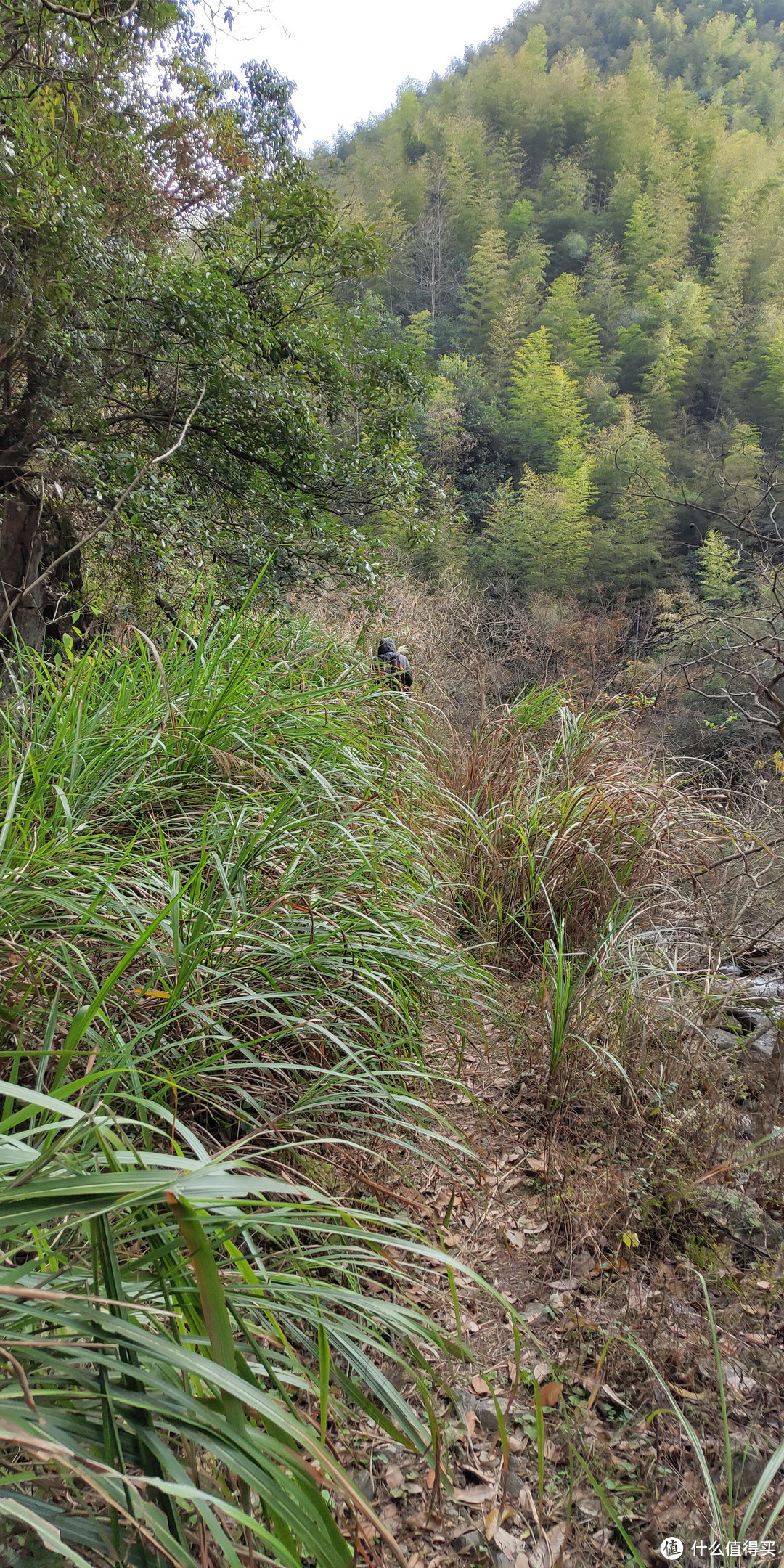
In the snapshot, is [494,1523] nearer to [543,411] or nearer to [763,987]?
[763,987]

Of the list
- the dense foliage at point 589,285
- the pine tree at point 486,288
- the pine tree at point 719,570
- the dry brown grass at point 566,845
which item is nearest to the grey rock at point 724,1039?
the dry brown grass at point 566,845

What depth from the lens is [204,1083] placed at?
1.49 m

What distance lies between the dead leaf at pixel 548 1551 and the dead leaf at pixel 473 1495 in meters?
0.10

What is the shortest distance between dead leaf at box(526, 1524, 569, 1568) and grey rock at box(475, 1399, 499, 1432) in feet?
0.61

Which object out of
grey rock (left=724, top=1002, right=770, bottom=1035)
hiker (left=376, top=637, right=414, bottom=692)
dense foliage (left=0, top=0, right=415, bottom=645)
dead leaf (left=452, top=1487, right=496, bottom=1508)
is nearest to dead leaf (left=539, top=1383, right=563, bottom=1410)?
dead leaf (left=452, top=1487, right=496, bottom=1508)

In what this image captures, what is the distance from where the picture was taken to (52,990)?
1.45 metres

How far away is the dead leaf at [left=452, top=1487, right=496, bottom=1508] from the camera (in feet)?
4.13

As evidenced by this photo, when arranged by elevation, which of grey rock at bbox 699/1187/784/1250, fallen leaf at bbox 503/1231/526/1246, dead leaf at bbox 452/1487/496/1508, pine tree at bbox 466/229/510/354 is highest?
pine tree at bbox 466/229/510/354

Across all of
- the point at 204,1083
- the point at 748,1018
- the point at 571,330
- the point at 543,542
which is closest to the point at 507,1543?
the point at 204,1083

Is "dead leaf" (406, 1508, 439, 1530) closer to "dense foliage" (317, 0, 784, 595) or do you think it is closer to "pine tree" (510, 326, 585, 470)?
"dense foliage" (317, 0, 784, 595)

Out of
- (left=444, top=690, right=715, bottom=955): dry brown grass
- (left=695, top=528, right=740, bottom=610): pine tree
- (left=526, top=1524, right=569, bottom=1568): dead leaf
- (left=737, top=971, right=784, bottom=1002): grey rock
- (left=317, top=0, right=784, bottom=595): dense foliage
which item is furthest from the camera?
(left=317, top=0, right=784, bottom=595): dense foliage

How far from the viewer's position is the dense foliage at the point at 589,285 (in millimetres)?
23828

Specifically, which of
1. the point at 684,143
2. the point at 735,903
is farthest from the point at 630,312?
the point at 735,903

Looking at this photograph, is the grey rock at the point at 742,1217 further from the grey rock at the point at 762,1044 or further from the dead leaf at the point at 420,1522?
the dead leaf at the point at 420,1522
